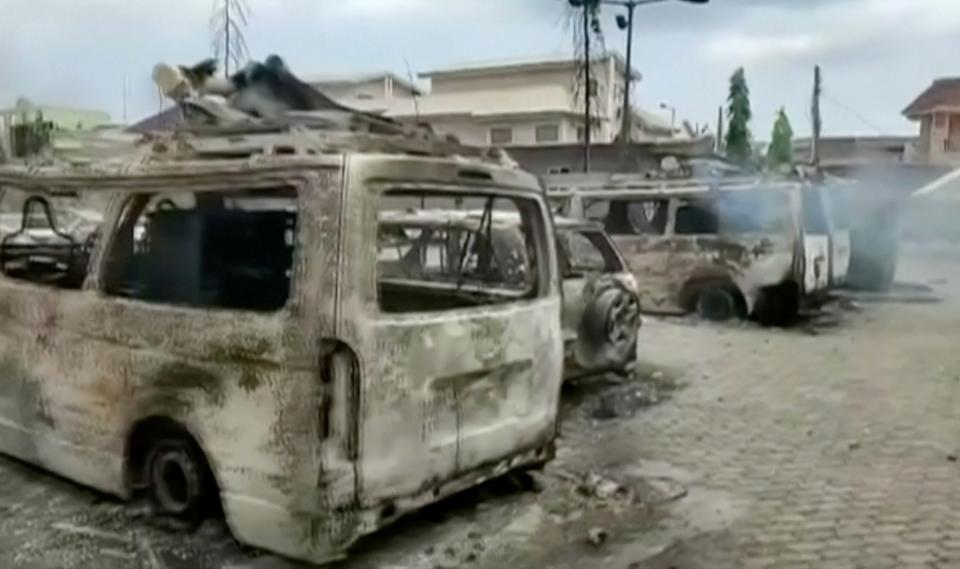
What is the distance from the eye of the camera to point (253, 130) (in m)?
4.35

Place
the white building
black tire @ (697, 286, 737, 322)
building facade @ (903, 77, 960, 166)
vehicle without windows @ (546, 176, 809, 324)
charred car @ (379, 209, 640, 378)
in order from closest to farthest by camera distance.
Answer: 1. charred car @ (379, 209, 640, 378)
2. vehicle without windows @ (546, 176, 809, 324)
3. black tire @ (697, 286, 737, 322)
4. the white building
5. building facade @ (903, 77, 960, 166)

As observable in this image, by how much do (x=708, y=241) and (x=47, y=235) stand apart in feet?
25.5

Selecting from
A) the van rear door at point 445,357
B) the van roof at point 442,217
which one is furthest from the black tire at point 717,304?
the van rear door at point 445,357

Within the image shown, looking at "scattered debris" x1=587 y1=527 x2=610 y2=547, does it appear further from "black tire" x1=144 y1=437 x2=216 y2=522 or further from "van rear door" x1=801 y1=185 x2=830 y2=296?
"van rear door" x1=801 y1=185 x2=830 y2=296

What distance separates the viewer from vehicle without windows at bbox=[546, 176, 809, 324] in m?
11.1

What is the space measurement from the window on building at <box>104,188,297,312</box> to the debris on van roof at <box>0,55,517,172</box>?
232mm

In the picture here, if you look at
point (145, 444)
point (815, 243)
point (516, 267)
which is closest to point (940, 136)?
point (815, 243)

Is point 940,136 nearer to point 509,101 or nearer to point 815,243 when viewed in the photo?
point 509,101

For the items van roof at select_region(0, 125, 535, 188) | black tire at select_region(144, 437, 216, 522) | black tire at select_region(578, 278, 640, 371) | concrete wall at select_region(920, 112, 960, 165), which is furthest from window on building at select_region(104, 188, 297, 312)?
concrete wall at select_region(920, 112, 960, 165)

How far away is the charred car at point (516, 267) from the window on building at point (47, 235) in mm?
1592

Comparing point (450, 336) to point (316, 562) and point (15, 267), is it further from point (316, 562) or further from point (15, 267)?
point (15, 267)

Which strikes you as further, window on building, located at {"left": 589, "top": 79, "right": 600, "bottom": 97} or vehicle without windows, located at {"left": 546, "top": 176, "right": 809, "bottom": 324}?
window on building, located at {"left": 589, "top": 79, "right": 600, "bottom": 97}

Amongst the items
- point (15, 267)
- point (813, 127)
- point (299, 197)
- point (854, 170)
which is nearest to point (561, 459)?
point (299, 197)

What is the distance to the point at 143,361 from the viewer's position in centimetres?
417
